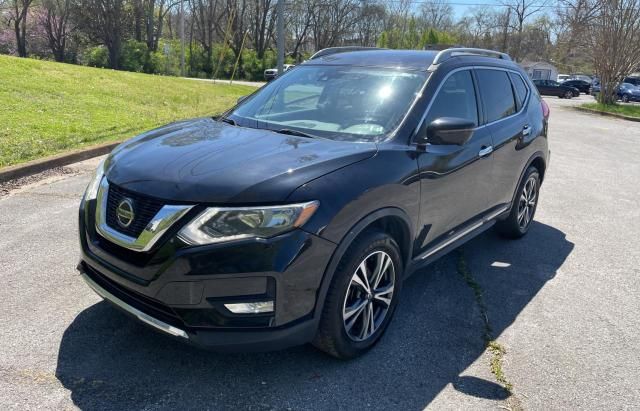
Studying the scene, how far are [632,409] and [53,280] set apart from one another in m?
3.86

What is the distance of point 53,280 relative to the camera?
12.8 feet

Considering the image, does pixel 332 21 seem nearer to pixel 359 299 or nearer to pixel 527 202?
pixel 527 202

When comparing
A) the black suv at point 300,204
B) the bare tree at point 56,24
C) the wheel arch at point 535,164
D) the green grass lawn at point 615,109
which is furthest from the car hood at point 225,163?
the bare tree at point 56,24

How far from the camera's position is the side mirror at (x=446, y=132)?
131 inches

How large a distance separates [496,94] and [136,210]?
130 inches

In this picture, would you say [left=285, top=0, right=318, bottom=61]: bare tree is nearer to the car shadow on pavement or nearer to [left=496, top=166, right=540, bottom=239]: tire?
[left=496, top=166, right=540, bottom=239]: tire

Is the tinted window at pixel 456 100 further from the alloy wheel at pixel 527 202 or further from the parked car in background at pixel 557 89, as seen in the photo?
the parked car in background at pixel 557 89

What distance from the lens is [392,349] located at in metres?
3.32

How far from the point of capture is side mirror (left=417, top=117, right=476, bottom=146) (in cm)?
333

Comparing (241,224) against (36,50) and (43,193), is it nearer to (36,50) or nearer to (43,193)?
(43,193)

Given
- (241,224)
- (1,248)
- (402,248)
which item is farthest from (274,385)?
(1,248)

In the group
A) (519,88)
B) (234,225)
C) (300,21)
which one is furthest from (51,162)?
(300,21)

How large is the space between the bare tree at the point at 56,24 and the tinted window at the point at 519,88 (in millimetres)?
42614

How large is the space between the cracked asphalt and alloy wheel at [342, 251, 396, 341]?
0.60ft
